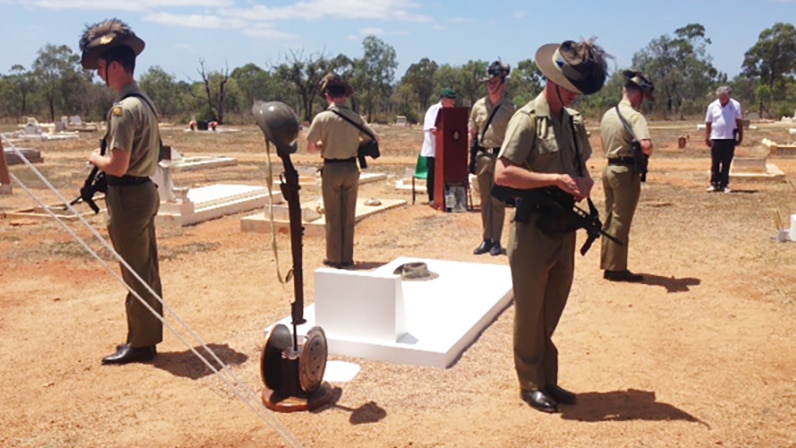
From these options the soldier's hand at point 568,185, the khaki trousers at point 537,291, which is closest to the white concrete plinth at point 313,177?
the khaki trousers at point 537,291

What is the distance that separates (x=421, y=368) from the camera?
4660 mm

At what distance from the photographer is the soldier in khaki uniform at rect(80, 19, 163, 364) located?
4430 mm

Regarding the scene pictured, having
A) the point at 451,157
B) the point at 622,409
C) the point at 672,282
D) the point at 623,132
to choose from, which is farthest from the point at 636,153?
the point at 451,157

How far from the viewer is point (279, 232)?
31.1 feet

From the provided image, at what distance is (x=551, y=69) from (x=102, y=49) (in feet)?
9.09

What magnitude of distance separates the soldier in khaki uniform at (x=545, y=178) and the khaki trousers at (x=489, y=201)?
375 centimetres

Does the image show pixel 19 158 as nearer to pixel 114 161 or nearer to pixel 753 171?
pixel 114 161

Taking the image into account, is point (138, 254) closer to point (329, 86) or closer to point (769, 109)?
point (329, 86)

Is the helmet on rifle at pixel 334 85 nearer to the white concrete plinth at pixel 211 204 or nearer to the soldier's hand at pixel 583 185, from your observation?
the soldier's hand at pixel 583 185

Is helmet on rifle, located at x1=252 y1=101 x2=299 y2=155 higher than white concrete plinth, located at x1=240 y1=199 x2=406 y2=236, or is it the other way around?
helmet on rifle, located at x1=252 y1=101 x2=299 y2=155

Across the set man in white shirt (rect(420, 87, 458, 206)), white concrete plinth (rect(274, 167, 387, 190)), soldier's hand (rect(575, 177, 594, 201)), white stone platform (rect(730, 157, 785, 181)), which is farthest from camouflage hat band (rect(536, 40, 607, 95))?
white stone platform (rect(730, 157, 785, 181))

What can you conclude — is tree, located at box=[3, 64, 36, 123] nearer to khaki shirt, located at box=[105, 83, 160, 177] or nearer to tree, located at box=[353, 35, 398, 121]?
tree, located at box=[353, 35, 398, 121]

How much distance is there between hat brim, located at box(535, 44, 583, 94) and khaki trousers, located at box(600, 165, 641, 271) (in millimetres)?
2985

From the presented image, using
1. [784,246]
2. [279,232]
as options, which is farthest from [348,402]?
[784,246]
